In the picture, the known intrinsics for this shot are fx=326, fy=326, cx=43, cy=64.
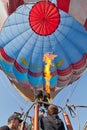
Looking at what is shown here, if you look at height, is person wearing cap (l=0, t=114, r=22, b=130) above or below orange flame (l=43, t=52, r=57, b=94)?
below

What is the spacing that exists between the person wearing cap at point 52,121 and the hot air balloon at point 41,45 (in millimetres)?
6360

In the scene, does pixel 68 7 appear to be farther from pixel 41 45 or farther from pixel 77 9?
pixel 41 45

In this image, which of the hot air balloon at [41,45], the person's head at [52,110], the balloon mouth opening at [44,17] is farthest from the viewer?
the hot air balloon at [41,45]

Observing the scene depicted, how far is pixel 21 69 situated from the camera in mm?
11594

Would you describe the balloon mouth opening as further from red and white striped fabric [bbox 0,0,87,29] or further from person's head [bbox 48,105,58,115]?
person's head [bbox 48,105,58,115]

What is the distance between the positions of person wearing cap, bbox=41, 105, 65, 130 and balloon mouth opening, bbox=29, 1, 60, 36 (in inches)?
252

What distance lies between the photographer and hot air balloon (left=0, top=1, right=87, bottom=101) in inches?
421

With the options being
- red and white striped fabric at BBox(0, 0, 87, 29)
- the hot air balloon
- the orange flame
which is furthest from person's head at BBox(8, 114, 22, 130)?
the orange flame

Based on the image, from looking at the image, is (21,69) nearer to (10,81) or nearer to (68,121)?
(10,81)

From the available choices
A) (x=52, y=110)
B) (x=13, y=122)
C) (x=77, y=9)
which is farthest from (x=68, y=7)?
(x=13, y=122)

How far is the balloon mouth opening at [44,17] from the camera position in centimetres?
1045

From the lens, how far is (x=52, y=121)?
176 inches

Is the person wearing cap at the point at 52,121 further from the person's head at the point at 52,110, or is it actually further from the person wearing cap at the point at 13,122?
the person wearing cap at the point at 13,122

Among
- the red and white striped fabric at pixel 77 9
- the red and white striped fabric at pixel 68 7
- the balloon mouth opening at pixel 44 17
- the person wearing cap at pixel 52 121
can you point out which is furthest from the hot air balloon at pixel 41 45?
the person wearing cap at pixel 52 121
